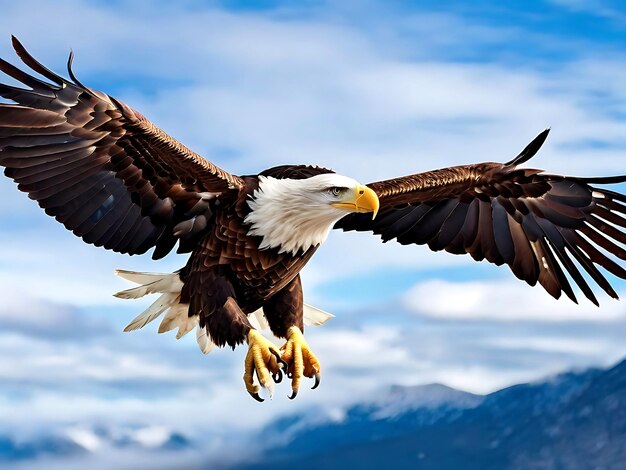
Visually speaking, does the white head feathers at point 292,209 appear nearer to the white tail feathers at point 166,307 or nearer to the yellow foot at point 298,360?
the yellow foot at point 298,360

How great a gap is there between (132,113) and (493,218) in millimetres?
2910

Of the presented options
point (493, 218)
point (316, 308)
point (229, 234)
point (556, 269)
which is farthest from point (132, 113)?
point (556, 269)

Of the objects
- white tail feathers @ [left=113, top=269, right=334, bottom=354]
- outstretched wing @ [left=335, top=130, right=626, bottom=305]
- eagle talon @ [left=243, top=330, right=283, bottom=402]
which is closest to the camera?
eagle talon @ [left=243, top=330, right=283, bottom=402]

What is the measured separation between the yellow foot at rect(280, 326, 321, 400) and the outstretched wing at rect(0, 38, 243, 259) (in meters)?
0.90

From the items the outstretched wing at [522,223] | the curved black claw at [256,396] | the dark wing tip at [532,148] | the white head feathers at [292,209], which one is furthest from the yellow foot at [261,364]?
the dark wing tip at [532,148]

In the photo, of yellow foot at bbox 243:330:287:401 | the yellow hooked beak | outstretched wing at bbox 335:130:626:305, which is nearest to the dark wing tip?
outstretched wing at bbox 335:130:626:305

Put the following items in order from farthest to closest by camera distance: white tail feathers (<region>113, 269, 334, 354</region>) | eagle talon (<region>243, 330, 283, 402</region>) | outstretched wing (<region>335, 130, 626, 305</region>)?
1. outstretched wing (<region>335, 130, 626, 305</region>)
2. white tail feathers (<region>113, 269, 334, 354</region>)
3. eagle talon (<region>243, 330, 283, 402</region>)

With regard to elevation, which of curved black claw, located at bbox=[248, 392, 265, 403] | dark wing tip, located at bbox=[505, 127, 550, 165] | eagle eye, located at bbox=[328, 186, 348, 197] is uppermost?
dark wing tip, located at bbox=[505, 127, 550, 165]

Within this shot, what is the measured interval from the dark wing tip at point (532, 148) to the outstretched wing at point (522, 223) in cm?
2

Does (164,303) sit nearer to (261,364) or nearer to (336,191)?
(261,364)

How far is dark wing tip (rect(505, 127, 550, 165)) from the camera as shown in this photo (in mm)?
8281

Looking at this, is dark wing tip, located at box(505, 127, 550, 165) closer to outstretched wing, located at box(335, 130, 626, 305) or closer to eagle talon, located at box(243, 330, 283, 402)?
outstretched wing, located at box(335, 130, 626, 305)

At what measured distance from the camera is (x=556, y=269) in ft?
29.3

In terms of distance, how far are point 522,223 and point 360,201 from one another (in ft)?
7.02
